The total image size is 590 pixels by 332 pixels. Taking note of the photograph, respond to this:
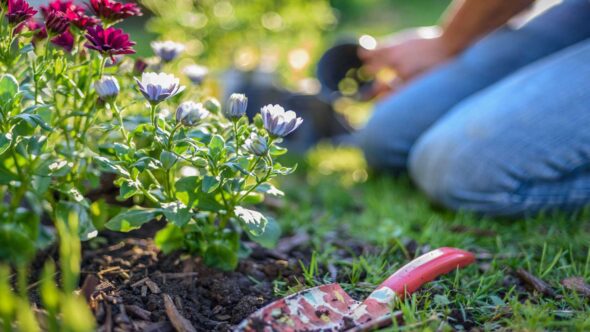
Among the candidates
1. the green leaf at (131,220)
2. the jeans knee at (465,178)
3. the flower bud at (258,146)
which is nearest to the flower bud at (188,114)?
the flower bud at (258,146)

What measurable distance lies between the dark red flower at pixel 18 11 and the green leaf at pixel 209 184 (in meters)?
0.45

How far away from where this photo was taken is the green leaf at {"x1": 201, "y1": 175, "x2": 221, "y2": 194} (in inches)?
45.5

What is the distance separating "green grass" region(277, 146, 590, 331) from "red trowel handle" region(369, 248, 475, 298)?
1.2 inches

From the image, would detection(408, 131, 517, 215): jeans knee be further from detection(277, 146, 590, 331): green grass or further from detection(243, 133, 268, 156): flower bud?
detection(243, 133, 268, 156): flower bud

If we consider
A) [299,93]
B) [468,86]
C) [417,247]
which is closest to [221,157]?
[417,247]

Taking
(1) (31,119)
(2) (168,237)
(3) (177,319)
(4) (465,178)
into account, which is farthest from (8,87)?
(4) (465,178)

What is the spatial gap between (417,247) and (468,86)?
1.14 m

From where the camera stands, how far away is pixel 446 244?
5.51 ft

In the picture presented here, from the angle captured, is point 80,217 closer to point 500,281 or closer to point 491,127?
point 500,281

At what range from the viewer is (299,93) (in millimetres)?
3082

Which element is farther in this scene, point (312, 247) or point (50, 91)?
point (312, 247)

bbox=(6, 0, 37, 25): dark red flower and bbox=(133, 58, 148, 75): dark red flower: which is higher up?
bbox=(6, 0, 37, 25): dark red flower

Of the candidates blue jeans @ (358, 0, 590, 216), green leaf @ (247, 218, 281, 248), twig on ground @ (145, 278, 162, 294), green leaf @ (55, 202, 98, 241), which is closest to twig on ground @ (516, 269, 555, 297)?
blue jeans @ (358, 0, 590, 216)

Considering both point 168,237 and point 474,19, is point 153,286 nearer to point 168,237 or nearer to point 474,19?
point 168,237
